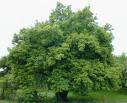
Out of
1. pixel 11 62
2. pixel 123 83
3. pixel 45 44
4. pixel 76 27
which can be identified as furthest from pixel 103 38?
pixel 123 83

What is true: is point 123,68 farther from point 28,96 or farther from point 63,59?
point 28,96

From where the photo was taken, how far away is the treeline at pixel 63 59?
41.2 metres

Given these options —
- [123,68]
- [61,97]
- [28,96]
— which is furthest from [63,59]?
[123,68]

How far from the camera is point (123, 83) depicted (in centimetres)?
5953

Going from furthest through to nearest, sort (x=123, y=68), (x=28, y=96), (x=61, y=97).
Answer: (x=123, y=68) < (x=61, y=97) < (x=28, y=96)

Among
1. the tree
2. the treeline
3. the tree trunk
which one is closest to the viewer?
the treeline

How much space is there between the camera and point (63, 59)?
4228 cm

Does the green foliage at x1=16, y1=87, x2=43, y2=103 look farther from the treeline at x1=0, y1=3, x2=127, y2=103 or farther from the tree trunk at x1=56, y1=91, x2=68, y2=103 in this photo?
the tree trunk at x1=56, y1=91, x2=68, y2=103

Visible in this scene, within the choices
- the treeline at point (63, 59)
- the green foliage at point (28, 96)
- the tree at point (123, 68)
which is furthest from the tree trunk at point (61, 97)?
the tree at point (123, 68)

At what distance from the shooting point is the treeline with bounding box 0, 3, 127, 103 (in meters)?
41.2

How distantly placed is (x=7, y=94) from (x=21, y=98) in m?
4.04

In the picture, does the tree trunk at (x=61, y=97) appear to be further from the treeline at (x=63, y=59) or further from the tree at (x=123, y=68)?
the tree at (x=123, y=68)

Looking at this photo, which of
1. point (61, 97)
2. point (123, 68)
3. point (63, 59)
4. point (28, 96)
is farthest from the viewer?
point (123, 68)

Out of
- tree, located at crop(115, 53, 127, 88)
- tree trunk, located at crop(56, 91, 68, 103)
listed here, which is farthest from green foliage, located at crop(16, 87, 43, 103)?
tree, located at crop(115, 53, 127, 88)
